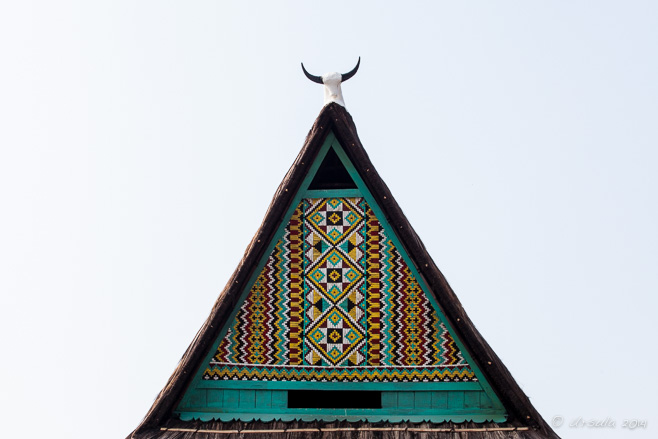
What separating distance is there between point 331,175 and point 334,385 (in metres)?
1.83

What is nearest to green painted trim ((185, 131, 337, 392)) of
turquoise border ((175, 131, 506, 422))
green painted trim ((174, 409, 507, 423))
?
turquoise border ((175, 131, 506, 422))

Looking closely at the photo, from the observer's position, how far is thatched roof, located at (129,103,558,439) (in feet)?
21.0

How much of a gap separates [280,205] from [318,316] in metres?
0.99

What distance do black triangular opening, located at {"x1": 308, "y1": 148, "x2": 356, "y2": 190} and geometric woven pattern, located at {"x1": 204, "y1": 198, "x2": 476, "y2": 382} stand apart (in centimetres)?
18

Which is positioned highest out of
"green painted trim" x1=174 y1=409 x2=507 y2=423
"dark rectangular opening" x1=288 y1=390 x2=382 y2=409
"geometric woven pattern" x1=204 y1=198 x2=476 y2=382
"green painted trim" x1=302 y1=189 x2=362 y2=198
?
"green painted trim" x1=302 y1=189 x2=362 y2=198

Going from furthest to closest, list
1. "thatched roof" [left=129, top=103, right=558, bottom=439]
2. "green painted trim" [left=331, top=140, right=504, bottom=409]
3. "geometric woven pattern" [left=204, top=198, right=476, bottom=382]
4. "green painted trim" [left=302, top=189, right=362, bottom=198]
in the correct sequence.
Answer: "green painted trim" [left=302, top=189, right=362, bottom=198] → "geometric woven pattern" [left=204, top=198, right=476, bottom=382] → "green painted trim" [left=331, top=140, right=504, bottom=409] → "thatched roof" [left=129, top=103, right=558, bottom=439]

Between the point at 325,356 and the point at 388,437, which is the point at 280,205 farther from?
the point at 388,437

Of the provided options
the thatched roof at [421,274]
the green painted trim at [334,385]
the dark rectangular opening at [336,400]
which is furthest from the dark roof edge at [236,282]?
the dark rectangular opening at [336,400]

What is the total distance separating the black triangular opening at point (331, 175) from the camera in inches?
277

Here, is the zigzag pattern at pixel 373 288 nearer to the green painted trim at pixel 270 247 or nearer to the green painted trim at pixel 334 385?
the green painted trim at pixel 334 385

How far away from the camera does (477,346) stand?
643 centimetres

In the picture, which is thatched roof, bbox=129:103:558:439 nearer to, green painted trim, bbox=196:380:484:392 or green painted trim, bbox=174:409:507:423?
green painted trim, bbox=174:409:507:423

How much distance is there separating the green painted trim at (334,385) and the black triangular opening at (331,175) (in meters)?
1.69

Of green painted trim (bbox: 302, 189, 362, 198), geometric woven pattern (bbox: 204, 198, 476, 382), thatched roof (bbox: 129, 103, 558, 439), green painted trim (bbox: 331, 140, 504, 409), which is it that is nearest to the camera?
thatched roof (bbox: 129, 103, 558, 439)
